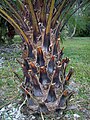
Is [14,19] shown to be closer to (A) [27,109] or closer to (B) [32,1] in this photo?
(B) [32,1]

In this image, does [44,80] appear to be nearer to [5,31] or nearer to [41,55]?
[41,55]

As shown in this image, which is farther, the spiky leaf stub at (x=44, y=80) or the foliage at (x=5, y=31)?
the foliage at (x=5, y=31)

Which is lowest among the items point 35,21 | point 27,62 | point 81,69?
point 81,69

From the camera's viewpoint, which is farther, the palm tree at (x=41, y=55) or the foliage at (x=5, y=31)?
the foliage at (x=5, y=31)

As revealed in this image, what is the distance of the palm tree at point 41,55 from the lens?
227cm

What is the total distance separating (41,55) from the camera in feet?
7.47

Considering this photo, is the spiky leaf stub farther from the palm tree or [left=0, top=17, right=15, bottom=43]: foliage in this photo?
[left=0, top=17, right=15, bottom=43]: foliage

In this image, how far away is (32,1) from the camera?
2320 millimetres

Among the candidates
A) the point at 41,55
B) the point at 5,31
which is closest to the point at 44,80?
the point at 41,55

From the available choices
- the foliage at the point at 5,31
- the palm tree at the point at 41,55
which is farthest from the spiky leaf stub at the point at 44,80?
the foliage at the point at 5,31

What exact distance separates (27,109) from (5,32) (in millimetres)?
6180

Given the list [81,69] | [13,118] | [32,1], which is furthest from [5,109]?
[81,69]

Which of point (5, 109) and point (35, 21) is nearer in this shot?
point (35, 21)

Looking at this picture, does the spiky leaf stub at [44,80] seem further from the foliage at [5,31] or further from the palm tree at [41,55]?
the foliage at [5,31]
